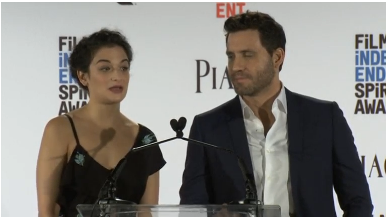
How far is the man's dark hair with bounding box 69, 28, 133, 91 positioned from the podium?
1208 mm

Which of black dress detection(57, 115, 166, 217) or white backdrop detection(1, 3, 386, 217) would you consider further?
white backdrop detection(1, 3, 386, 217)

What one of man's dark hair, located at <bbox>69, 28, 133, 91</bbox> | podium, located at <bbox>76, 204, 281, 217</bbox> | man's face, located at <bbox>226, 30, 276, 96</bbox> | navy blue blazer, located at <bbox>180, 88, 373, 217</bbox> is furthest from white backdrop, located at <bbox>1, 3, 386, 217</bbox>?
podium, located at <bbox>76, 204, 281, 217</bbox>

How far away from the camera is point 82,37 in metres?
3.70

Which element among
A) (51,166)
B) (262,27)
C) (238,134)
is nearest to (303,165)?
(238,134)

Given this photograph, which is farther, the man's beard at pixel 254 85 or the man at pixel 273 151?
the man's beard at pixel 254 85

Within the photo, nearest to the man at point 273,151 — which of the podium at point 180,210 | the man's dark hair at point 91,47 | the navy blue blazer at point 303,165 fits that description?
the navy blue blazer at point 303,165

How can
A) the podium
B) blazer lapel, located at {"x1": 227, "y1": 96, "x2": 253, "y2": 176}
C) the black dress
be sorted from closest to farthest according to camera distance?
the podium, blazer lapel, located at {"x1": 227, "y1": 96, "x2": 253, "y2": 176}, the black dress

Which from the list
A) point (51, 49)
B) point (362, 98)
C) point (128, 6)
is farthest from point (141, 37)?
point (362, 98)

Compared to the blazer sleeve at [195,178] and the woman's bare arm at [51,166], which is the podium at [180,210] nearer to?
the blazer sleeve at [195,178]

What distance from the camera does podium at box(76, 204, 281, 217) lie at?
7.98 ft

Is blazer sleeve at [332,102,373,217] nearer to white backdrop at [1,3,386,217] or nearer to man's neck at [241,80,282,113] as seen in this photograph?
man's neck at [241,80,282,113]

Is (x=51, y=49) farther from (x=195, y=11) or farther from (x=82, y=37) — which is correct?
(x=195, y=11)

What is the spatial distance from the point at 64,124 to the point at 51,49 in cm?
48

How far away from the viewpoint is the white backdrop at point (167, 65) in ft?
12.0
